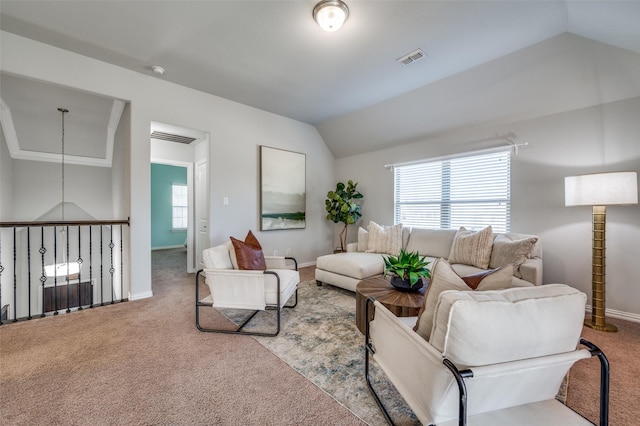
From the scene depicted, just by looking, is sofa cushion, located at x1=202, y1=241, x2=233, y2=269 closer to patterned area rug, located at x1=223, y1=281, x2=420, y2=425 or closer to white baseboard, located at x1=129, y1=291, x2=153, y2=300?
patterned area rug, located at x1=223, y1=281, x2=420, y2=425

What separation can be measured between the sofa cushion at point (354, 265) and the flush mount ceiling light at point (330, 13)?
2556 millimetres

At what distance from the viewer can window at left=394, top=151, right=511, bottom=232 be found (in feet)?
12.1

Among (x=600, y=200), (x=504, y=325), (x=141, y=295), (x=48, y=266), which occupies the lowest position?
(x=48, y=266)

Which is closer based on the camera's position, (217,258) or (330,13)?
(330,13)

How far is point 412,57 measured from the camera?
114 inches

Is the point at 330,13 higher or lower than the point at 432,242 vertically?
higher

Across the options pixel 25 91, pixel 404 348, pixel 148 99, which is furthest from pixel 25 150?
pixel 404 348

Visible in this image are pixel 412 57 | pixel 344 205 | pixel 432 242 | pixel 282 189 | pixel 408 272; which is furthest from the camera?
pixel 344 205

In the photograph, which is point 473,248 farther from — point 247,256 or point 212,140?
point 212,140

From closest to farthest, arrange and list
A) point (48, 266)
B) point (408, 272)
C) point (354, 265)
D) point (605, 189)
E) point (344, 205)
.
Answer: point (408, 272) → point (605, 189) → point (354, 265) → point (344, 205) → point (48, 266)

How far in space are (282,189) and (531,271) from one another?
3691mm

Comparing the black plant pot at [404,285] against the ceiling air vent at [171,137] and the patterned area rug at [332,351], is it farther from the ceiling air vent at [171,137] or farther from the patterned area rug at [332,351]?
the ceiling air vent at [171,137]

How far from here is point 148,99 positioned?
3334 millimetres

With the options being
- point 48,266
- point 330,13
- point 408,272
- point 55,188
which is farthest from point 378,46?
point 48,266
